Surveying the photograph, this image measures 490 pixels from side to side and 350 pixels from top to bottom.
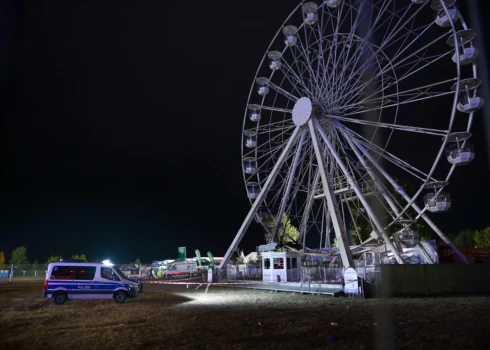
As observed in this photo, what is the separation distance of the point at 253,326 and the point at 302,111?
2183cm

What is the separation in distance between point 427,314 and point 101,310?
11766mm

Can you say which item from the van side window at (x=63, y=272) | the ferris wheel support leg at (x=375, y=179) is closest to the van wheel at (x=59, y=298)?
the van side window at (x=63, y=272)

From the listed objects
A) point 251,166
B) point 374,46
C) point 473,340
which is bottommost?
point 473,340

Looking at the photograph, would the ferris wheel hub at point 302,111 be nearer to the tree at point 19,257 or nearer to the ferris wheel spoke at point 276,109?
the ferris wheel spoke at point 276,109

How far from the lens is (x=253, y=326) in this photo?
11.3 m

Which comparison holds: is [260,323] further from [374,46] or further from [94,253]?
[94,253]

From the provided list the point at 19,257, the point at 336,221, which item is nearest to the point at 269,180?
the point at 336,221

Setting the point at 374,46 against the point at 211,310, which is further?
the point at 374,46

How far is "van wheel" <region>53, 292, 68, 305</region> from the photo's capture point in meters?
18.7

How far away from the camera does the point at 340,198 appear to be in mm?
38312

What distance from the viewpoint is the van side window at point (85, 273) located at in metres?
19.5

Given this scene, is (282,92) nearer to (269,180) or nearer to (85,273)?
(269,180)

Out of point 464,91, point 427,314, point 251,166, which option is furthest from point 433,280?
point 251,166

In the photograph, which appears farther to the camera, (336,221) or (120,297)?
(336,221)
